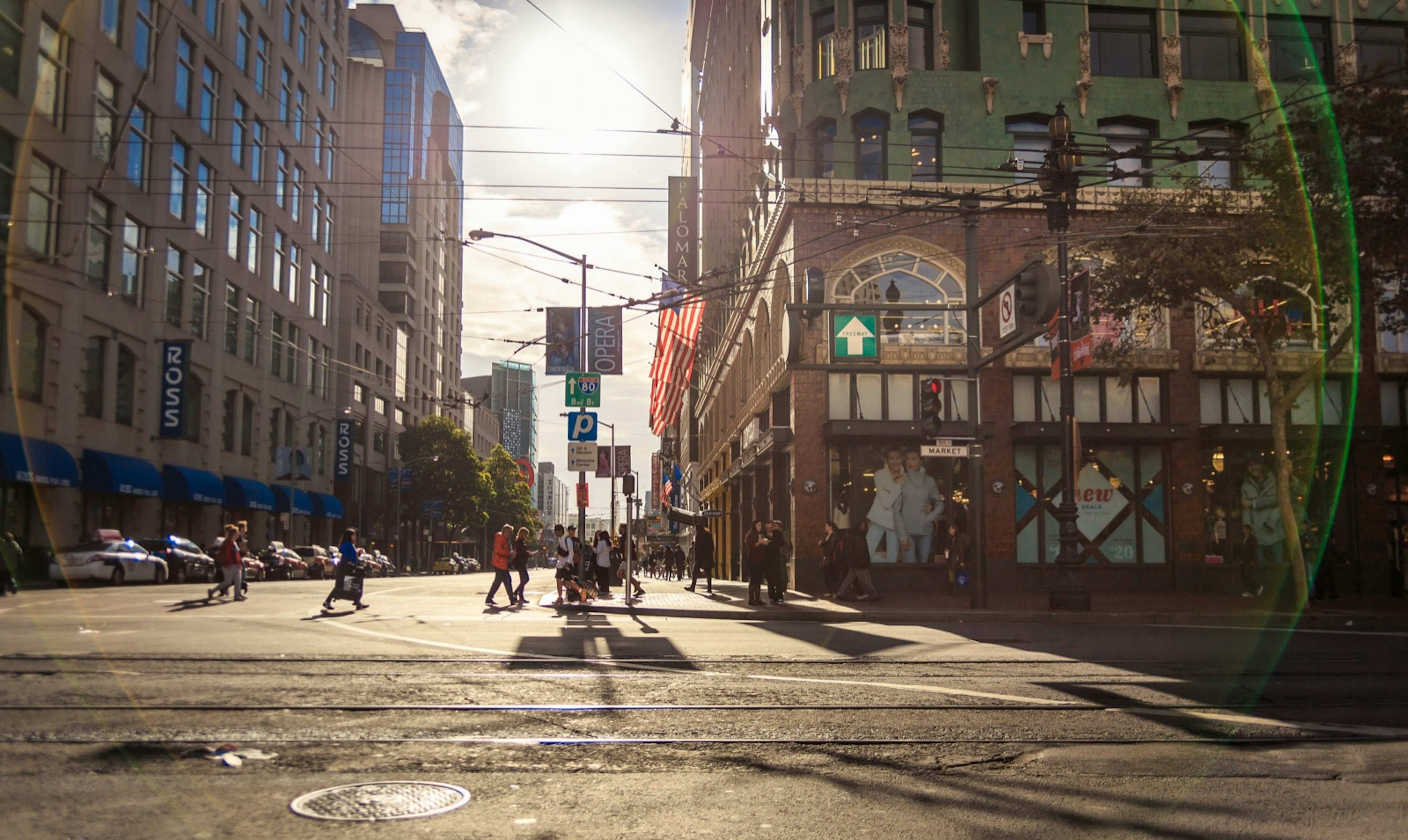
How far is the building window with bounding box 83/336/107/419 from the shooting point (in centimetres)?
3834

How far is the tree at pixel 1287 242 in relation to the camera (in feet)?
69.8

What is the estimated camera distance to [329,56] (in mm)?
67938

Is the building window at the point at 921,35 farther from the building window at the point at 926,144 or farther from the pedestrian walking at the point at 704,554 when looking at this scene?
the pedestrian walking at the point at 704,554

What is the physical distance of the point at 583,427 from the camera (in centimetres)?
2541

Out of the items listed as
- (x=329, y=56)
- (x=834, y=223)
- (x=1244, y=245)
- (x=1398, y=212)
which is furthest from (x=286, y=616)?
(x=329, y=56)

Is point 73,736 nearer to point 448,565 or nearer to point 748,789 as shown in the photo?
point 748,789

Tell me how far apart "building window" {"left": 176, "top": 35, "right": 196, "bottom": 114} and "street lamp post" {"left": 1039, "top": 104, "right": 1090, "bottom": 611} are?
3792cm

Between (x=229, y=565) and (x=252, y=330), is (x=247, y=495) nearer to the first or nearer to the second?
(x=252, y=330)

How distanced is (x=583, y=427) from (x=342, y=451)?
161 ft

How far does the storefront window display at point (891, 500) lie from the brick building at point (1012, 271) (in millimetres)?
72

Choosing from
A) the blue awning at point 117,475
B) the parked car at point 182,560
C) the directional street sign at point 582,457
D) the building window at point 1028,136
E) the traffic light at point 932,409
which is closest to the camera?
the traffic light at point 932,409

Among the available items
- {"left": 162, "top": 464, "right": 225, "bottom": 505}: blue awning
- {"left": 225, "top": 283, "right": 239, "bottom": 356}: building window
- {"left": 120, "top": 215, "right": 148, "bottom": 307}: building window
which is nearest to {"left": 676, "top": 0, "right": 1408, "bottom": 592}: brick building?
{"left": 120, "top": 215, "right": 148, "bottom": 307}: building window

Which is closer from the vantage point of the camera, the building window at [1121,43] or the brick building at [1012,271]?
the brick building at [1012,271]

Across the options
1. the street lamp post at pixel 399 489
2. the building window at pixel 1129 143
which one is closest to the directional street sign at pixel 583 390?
the building window at pixel 1129 143
